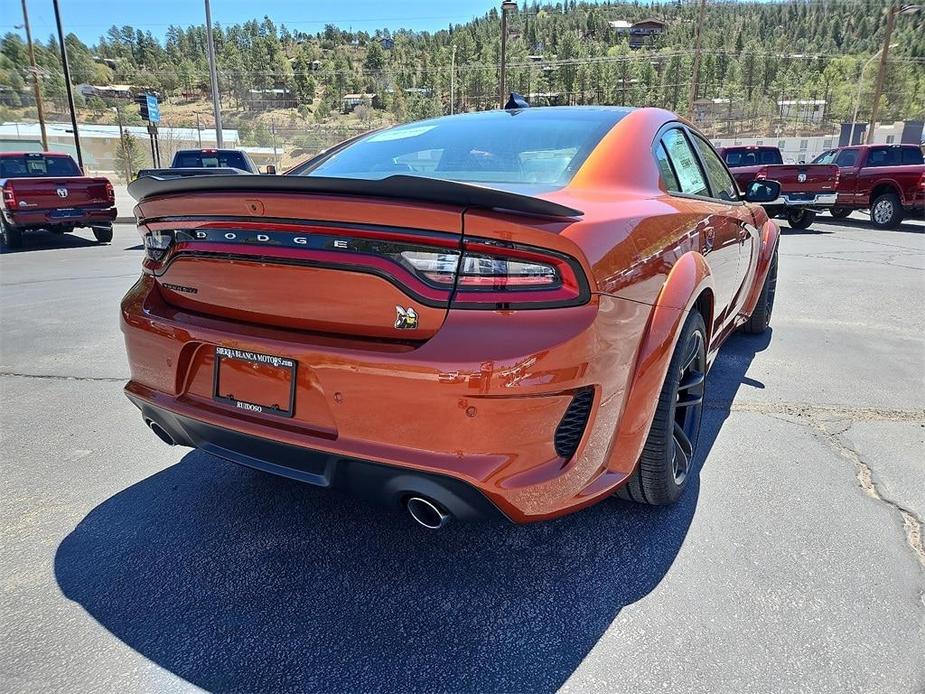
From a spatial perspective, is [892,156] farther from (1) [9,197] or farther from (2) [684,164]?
(1) [9,197]

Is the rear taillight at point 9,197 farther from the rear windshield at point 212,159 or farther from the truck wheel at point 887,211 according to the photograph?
the truck wheel at point 887,211

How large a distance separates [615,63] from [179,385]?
132 m

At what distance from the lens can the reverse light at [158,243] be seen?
226cm

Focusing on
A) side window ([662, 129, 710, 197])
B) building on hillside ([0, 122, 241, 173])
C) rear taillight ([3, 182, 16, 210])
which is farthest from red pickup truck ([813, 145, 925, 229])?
building on hillside ([0, 122, 241, 173])

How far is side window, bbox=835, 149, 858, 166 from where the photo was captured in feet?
50.7

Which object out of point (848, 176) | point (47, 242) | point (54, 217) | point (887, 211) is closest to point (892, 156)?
point (848, 176)

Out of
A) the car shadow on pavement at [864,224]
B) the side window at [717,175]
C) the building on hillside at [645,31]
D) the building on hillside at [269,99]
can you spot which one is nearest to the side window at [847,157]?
the car shadow on pavement at [864,224]

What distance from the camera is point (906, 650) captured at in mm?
1876

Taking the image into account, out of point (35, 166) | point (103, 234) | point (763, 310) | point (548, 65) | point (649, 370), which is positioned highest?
point (548, 65)

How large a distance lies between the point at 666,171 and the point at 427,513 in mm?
1839

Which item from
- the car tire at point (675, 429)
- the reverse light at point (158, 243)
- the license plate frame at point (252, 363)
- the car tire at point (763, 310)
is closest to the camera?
the license plate frame at point (252, 363)

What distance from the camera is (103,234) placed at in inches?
504

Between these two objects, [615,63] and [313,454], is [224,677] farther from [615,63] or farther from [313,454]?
[615,63]

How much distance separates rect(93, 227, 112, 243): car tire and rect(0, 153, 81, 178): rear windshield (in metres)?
1.43
